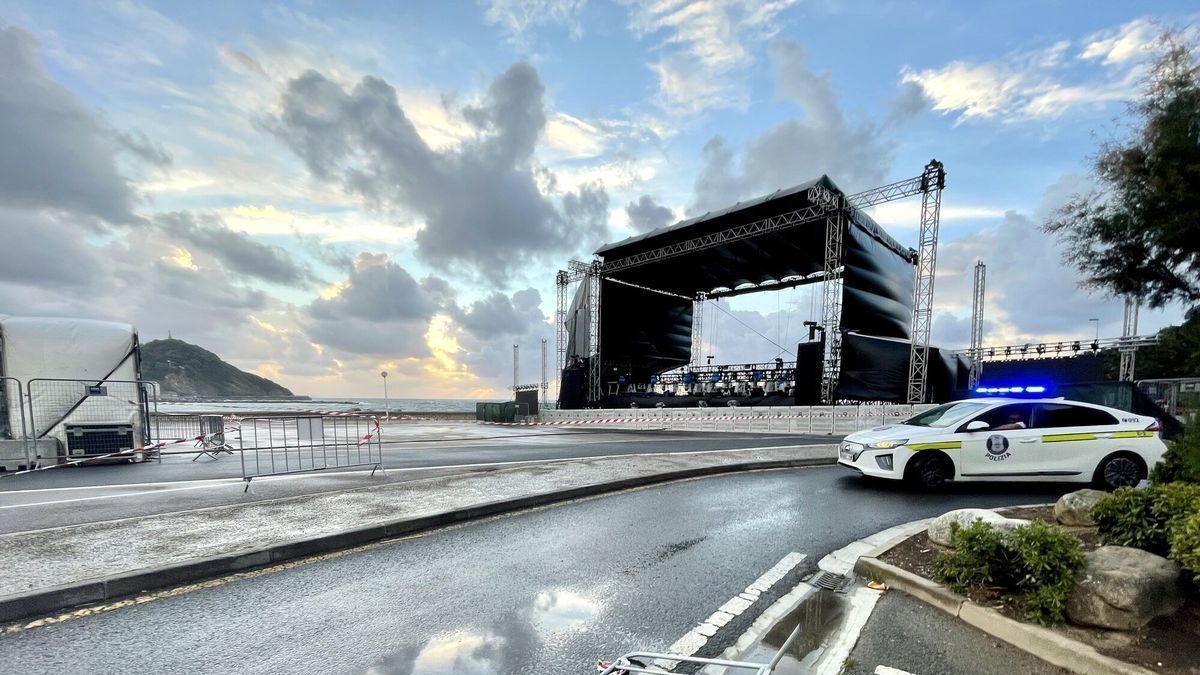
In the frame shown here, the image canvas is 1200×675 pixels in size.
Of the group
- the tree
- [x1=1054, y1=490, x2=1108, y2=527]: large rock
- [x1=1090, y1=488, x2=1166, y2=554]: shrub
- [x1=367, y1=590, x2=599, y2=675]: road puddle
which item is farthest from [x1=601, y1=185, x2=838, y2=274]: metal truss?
[x1=367, y1=590, x2=599, y2=675]: road puddle

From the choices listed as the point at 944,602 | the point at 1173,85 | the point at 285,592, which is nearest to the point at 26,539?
the point at 285,592

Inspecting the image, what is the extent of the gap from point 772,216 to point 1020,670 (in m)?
22.4

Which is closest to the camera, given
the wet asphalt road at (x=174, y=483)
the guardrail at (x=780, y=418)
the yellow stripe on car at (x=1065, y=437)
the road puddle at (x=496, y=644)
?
the road puddle at (x=496, y=644)

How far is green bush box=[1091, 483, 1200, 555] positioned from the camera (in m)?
3.15

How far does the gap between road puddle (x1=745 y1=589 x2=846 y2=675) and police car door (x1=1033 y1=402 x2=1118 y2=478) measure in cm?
573

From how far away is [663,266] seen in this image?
30.7 metres

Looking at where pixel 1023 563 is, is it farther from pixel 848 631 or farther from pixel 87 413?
pixel 87 413

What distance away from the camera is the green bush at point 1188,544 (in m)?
2.72

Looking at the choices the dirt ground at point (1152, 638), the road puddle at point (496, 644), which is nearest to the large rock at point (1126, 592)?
the dirt ground at point (1152, 638)

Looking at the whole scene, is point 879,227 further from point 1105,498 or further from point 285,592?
point 285,592

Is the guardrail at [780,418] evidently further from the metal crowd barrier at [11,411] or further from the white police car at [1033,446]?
the metal crowd barrier at [11,411]

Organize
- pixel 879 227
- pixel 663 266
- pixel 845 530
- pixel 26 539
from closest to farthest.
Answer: pixel 26 539 < pixel 845 530 < pixel 879 227 < pixel 663 266

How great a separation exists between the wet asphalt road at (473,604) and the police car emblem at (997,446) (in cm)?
211

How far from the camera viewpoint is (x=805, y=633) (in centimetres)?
313
